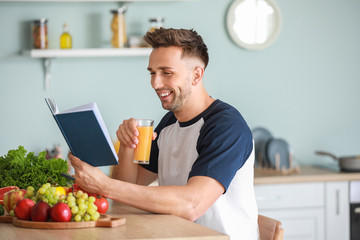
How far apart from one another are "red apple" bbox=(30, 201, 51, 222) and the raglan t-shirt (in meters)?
0.52

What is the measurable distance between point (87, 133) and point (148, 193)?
28 cm

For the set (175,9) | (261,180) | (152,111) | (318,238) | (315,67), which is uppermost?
(175,9)

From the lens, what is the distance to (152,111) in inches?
168

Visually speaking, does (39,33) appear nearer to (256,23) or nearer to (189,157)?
(256,23)

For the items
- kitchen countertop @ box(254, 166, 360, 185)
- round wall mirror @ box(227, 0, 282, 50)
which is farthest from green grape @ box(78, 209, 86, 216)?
round wall mirror @ box(227, 0, 282, 50)

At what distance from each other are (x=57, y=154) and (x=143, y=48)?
94 cm

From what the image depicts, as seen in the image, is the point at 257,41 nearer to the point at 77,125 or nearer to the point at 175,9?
the point at 175,9

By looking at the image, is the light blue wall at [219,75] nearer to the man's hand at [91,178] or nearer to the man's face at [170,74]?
the man's face at [170,74]

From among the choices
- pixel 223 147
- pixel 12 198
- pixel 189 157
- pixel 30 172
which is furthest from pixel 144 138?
pixel 12 198

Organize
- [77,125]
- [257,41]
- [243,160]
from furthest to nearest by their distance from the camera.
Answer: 1. [257,41]
2. [243,160]
3. [77,125]

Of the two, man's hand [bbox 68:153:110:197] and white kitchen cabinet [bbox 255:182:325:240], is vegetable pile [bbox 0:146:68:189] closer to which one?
man's hand [bbox 68:153:110:197]

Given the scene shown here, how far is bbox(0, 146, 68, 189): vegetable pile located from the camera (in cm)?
218

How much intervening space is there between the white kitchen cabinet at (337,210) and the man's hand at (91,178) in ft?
7.93

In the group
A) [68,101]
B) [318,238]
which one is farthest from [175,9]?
[318,238]
